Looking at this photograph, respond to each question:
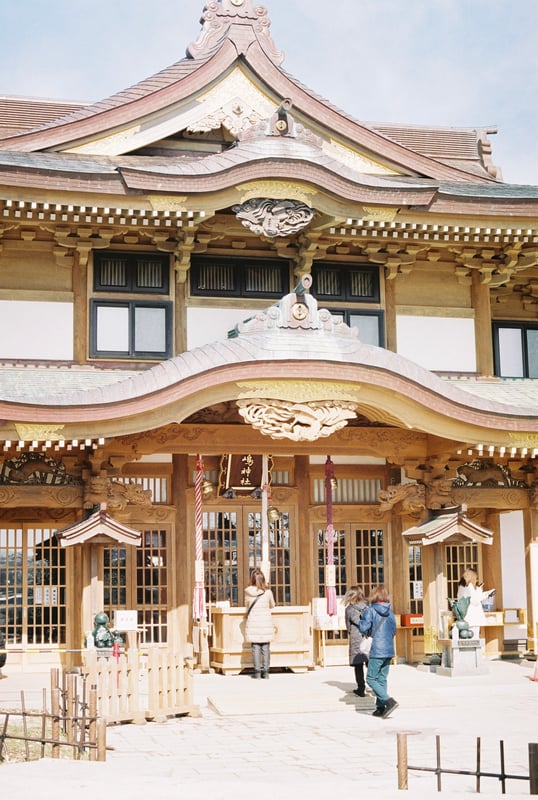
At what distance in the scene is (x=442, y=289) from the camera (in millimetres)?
19328

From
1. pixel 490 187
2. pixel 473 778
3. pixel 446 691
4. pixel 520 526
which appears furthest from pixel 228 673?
pixel 490 187

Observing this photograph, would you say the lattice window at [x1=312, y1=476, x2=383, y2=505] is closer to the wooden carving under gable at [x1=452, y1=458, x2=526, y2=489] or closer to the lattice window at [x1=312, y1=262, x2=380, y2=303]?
the wooden carving under gable at [x1=452, y1=458, x2=526, y2=489]

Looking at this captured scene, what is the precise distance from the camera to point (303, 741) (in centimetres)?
1195

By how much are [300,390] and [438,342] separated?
3967 millimetres

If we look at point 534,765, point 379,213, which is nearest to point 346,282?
point 379,213

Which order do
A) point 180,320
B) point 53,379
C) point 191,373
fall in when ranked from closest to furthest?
1. point 191,373
2. point 53,379
3. point 180,320

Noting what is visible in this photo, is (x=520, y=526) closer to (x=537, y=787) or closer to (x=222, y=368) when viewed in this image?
(x=222, y=368)

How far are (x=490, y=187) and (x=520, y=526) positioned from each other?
19.1 feet

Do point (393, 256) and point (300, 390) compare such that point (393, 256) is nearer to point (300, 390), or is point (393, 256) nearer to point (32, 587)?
point (300, 390)

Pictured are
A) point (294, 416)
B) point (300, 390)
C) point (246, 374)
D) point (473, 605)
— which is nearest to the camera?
point (246, 374)

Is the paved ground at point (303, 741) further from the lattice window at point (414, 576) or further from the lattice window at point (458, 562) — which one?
the lattice window at point (458, 562)

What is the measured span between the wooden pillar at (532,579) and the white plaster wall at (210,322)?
18.3ft

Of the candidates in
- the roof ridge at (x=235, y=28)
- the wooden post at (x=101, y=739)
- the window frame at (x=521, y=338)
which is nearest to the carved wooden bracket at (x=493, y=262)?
the window frame at (x=521, y=338)

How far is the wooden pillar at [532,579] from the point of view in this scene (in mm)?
17719
